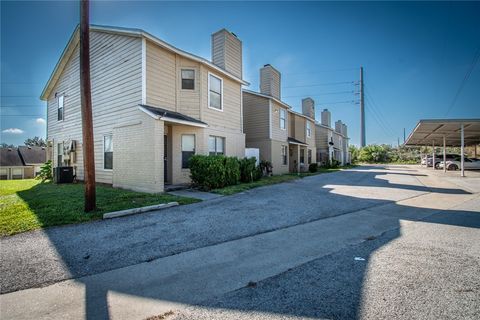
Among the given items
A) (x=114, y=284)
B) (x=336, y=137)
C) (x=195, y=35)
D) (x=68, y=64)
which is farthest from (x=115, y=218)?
(x=336, y=137)

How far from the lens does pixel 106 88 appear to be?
12.0 meters

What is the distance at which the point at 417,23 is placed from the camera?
54.4 feet

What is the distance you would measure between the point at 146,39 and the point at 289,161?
1680 cm

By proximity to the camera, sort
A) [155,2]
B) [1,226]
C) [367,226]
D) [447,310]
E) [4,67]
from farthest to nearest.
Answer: [4,67] < [155,2] < [367,226] < [1,226] < [447,310]

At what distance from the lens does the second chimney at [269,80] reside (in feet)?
62.8

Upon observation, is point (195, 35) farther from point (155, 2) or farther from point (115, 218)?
point (115, 218)

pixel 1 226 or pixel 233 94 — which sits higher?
pixel 233 94

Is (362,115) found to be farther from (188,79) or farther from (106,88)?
(106,88)

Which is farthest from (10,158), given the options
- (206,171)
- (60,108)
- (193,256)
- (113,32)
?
(193,256)

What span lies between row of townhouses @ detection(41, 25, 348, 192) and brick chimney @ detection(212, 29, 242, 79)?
6 cm

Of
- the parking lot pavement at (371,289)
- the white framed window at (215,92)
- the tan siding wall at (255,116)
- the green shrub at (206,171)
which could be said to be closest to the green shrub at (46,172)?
the green shrub at (206,171)

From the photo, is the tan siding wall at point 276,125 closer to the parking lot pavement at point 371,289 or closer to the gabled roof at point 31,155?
the parking lot pavement at point 371,289

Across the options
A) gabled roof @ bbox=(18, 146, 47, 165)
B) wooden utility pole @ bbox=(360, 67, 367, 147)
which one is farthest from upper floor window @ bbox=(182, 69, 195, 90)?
wooden utility pole @ bbox=(360, 67, 367, 147)

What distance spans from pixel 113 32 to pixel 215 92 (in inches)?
221
